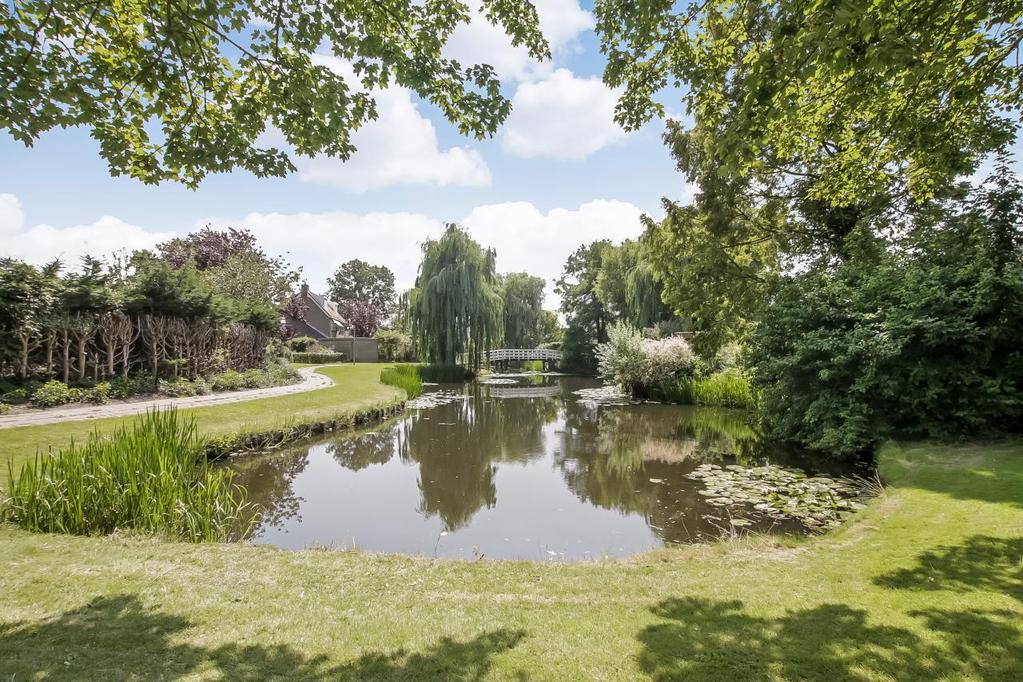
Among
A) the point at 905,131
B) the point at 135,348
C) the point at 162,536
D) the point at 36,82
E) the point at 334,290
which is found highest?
the point at 334,290

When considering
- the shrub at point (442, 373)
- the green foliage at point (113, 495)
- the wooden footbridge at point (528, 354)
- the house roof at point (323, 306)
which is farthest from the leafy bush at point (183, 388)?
the house roof at point (323, 306)

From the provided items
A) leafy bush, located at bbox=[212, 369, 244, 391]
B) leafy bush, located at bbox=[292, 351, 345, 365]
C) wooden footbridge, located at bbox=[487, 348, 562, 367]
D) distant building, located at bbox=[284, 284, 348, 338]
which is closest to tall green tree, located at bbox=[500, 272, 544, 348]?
wooden footbridge, located at bbox=[487, 348, 562, 367]

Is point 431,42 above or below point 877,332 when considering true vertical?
above

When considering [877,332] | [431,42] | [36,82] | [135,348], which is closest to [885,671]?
[431,42]

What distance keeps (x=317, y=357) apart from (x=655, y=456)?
30.1 m

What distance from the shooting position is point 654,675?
8.09 feet

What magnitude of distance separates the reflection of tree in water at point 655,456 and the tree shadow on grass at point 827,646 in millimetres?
3133

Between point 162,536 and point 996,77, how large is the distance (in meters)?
9.50

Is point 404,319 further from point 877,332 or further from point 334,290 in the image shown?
point 334,290

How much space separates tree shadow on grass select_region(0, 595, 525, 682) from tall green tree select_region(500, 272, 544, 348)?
1479 inches

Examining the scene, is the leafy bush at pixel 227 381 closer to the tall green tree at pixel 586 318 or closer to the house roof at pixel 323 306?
the tall green tree at pixel 586 318

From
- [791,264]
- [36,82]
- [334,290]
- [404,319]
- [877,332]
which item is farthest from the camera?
[334,290]

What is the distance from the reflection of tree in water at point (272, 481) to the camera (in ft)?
24.2

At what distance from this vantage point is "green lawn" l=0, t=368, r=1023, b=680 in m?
2.53
